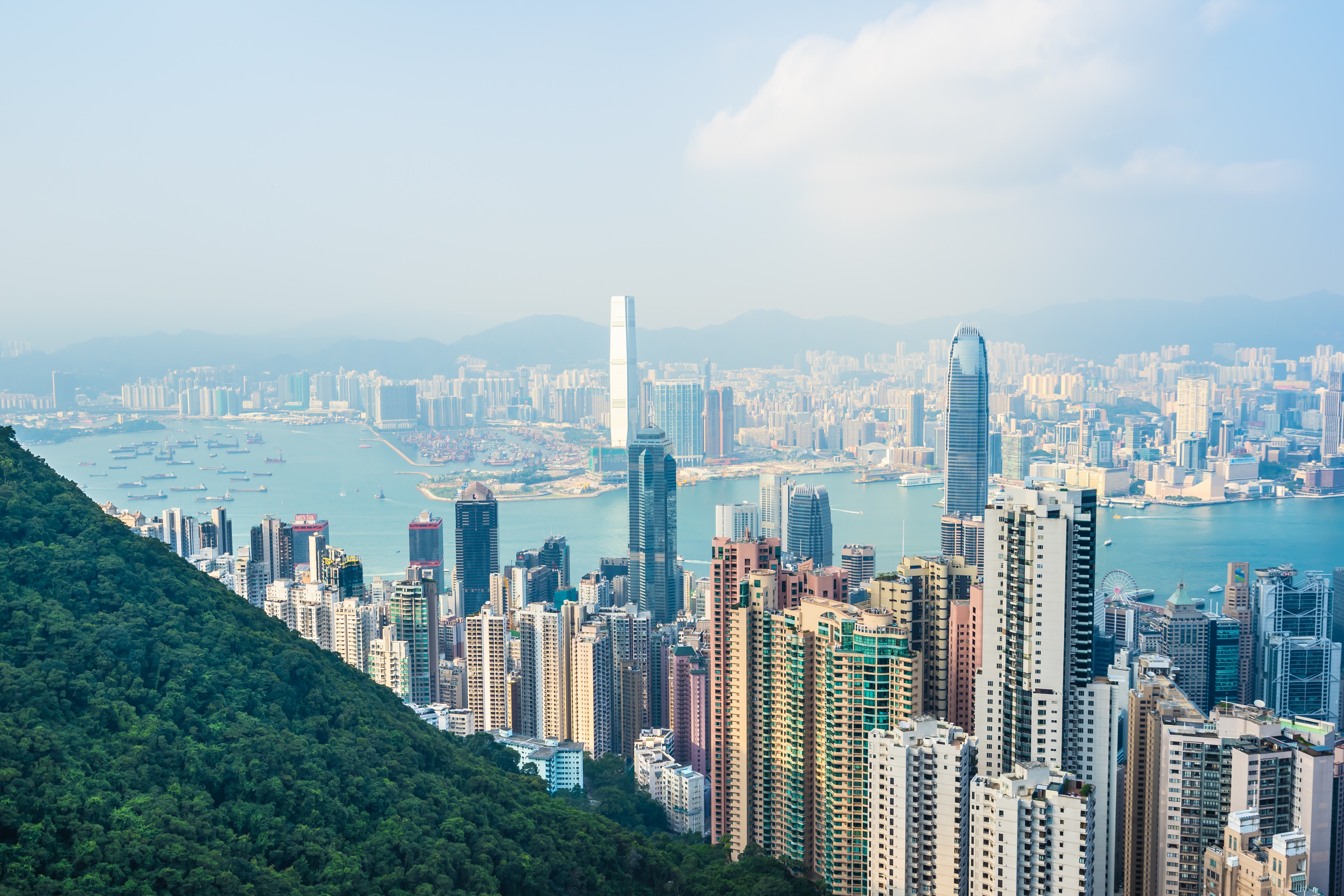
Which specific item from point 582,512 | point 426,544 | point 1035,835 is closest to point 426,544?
point 426,544

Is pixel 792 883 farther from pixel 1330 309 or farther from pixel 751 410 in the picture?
pixel 751 410

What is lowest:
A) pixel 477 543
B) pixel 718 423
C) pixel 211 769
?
pixel 477 543

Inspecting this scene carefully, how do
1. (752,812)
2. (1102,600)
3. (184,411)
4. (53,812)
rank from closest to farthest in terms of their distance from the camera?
(53,812)
(752,812)
(1102,600)
(184,411)

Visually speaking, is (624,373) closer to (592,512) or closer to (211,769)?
(592,512)

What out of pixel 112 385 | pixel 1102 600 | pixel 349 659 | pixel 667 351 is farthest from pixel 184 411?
pixel 1102 600

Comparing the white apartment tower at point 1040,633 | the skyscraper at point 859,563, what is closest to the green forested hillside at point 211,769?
the white apartment tower at point 1040,633
